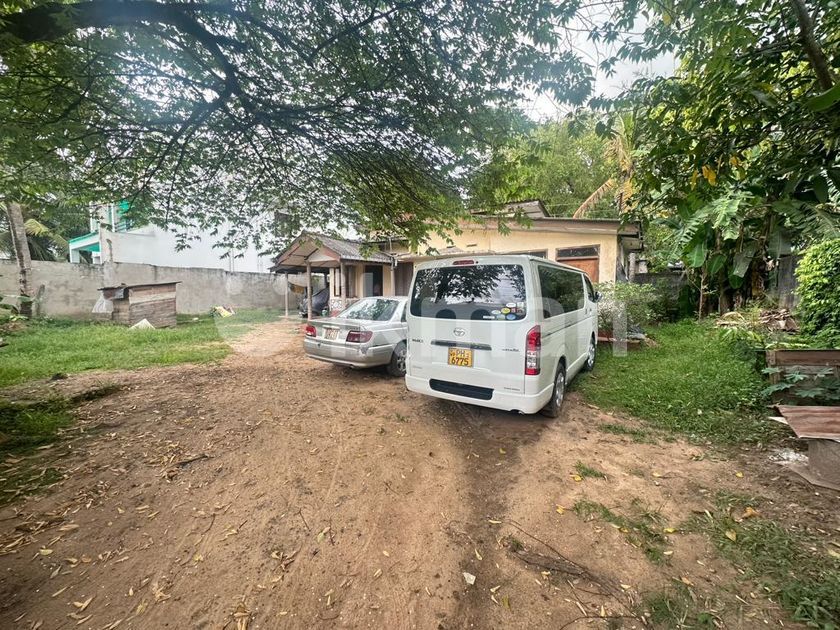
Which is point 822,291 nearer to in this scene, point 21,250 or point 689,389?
point 689,389

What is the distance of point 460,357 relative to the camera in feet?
13.4

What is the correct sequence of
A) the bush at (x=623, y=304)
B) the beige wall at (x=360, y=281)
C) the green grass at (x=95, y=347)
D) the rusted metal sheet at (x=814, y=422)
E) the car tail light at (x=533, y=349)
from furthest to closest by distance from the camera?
the beige wall at (x=360, y=281)
the bush at (x=623, y=304)
the green grass at (x=95, y=347)
the car tail light at (x=533, y=349)
the rusted metal sheet at (x=814, y=422)

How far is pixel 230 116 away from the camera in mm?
4387

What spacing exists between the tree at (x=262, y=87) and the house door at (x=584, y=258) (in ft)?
22.5

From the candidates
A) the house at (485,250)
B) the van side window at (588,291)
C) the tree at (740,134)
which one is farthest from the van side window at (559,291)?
the house at (485,250)

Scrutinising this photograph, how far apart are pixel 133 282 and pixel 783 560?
19.5m

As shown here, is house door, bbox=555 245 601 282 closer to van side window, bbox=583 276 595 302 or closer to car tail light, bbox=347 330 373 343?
van side window, bbox=583 276 595 302

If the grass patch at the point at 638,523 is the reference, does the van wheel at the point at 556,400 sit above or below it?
above

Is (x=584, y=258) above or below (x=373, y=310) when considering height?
above

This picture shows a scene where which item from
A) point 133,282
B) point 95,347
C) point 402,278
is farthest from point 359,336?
point 133,282

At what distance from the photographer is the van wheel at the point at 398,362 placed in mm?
6298

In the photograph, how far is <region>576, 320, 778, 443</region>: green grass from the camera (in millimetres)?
4113

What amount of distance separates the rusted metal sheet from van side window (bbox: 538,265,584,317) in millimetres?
2280

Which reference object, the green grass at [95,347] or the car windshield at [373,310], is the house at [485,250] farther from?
the green grass at [95,347]
